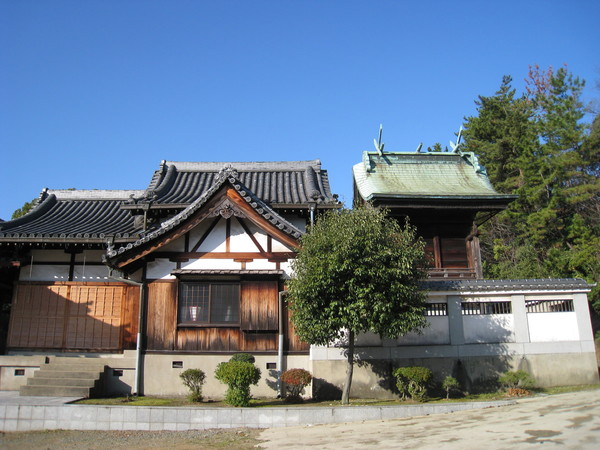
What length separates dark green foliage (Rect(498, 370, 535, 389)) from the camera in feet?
49.4

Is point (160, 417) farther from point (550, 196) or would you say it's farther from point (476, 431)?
point (550, 196)

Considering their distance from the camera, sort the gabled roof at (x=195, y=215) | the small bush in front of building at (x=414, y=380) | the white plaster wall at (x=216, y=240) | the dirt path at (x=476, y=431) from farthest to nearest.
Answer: the white plaster wall at (x=216, y=240) → the gabled roof at (x=195, y=215) → the small bush in front of building at (x=414, y=380) → the dirt path at (x=476, y=431)

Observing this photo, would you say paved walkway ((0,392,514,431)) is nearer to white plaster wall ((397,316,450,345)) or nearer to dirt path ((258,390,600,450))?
dirt path ((258,390,600,450))

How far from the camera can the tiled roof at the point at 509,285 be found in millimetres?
16375

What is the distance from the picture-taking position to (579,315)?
16.7m

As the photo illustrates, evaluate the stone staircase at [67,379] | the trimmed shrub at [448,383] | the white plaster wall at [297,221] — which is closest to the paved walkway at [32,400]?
the stone staircase at [67,379]

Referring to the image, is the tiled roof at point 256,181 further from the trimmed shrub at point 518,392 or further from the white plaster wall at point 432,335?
the trimmed shrub at point 518,392

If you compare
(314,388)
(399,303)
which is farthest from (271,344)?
(399,303)

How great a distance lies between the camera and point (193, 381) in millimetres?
15242

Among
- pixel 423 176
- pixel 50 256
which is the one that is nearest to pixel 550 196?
pixel 423 176

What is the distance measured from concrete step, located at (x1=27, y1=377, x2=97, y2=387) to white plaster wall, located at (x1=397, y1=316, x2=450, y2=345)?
33.2 ft

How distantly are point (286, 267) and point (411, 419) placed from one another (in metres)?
6.83

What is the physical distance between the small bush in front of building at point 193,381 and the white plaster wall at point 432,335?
660cm

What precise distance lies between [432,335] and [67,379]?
11999 mm
